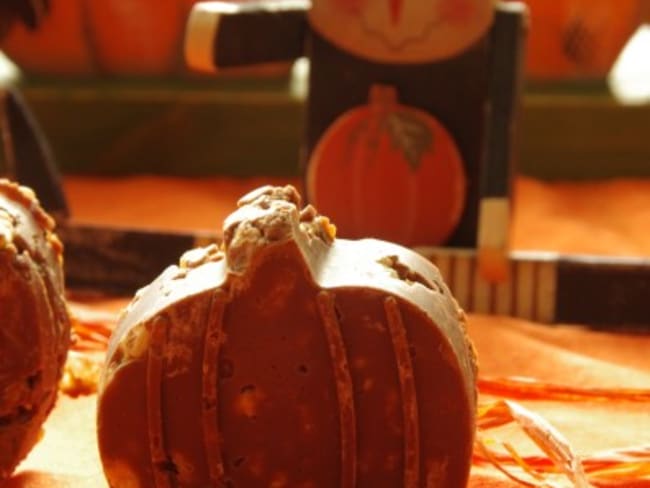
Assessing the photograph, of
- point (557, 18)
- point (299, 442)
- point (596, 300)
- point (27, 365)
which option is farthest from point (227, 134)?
point (299, 442)

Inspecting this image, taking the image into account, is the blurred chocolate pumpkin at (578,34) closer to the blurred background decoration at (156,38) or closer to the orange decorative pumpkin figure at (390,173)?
the blurred background decoration at (156,38)

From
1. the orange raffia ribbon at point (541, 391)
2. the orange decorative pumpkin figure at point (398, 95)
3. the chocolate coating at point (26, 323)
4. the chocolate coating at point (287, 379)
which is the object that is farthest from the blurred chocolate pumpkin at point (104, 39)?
the chocolate coating at point (287, 379)

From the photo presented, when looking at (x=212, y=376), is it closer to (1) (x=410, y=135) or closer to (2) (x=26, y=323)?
(2) (x=26, y=323)

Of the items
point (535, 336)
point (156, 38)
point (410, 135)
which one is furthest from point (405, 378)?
point (156, 38)

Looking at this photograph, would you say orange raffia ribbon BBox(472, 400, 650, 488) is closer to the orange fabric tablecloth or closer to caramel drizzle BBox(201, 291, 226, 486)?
the orange fabric tablecloth

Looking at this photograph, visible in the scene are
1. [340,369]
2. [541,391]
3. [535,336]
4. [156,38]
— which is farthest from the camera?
[156,38]

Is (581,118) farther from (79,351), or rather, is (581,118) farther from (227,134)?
(79,351)
